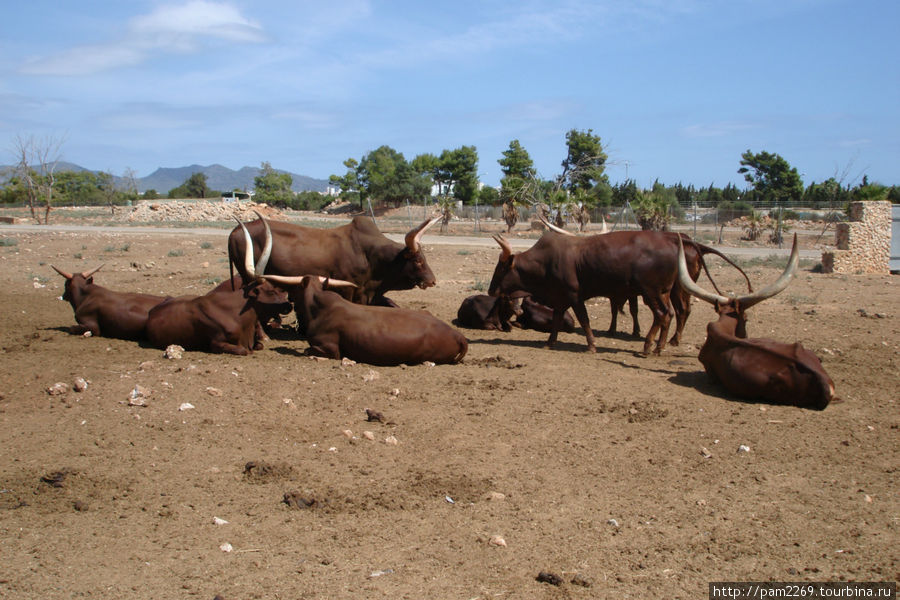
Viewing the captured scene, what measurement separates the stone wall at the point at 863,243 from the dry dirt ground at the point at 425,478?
1249 cm

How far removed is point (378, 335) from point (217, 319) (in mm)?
1885

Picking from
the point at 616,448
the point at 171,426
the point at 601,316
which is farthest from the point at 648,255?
the point at 171,426

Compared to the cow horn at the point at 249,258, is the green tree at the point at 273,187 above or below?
above

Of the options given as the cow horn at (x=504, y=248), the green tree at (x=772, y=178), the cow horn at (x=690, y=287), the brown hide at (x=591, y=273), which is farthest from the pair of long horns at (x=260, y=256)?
the green tree at (x=772, y=178)

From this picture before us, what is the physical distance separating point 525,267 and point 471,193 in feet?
222

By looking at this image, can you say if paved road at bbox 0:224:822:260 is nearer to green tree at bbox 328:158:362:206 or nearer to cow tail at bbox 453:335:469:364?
cow tail at bbox 453:335:469:364

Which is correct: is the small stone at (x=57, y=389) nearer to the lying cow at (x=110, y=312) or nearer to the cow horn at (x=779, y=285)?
the lying cow at (x=110, y=312)

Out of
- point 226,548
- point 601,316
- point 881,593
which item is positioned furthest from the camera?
point 601,316

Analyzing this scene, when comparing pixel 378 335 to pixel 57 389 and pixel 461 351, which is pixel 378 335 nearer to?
pixel 461 351

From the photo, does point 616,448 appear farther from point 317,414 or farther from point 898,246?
point 898,246

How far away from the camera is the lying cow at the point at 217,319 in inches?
340

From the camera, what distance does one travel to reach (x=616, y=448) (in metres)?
6.01

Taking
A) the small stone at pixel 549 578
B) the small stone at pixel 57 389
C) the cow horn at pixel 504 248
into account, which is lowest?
the small stone at pixel 549 578

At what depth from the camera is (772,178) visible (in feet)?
228
